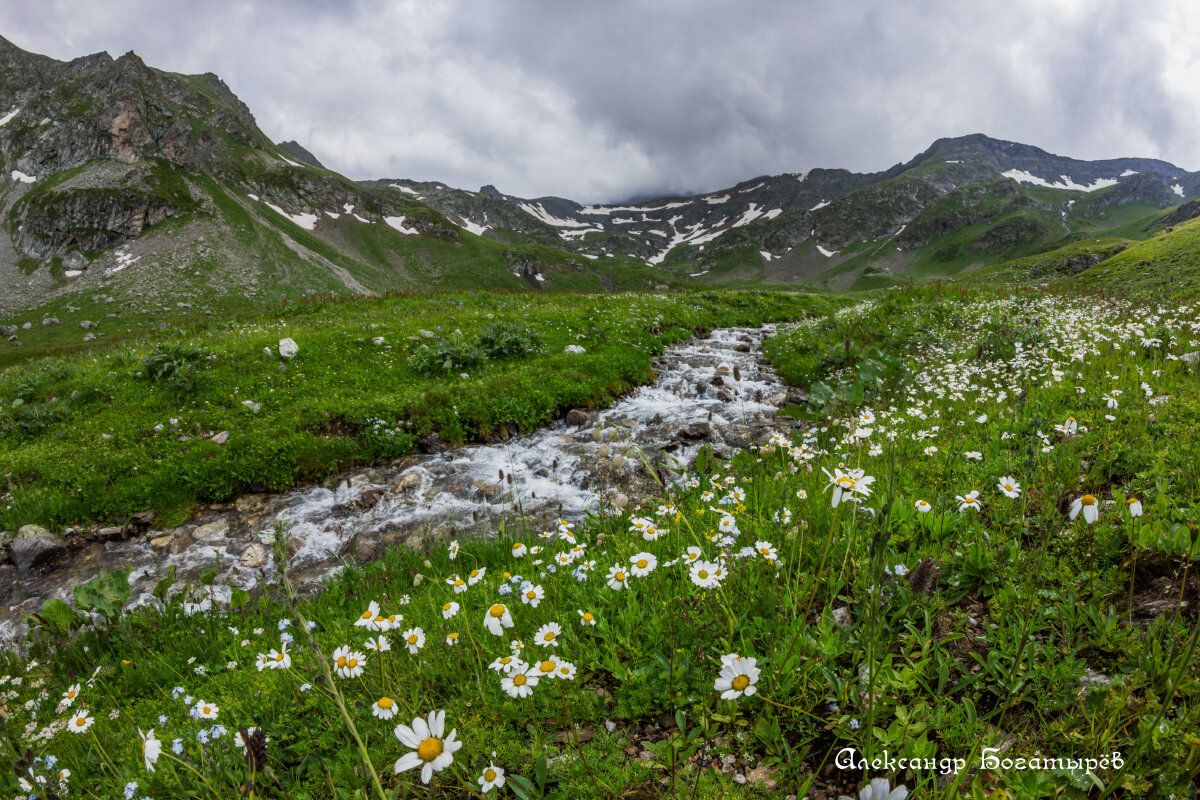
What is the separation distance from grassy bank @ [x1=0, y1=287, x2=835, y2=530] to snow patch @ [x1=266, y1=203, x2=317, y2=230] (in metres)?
156

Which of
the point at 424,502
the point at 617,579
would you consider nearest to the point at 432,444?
the point at 424,502

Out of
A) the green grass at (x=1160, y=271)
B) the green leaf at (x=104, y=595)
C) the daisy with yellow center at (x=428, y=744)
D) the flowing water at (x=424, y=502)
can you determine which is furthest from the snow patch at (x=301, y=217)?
the daisy with yellow center at (x=428, y=744)

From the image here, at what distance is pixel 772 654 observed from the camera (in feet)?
9.08

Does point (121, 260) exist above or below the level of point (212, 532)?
above

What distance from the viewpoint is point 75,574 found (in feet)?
23.6

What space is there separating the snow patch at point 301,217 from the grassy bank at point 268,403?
156311 mm

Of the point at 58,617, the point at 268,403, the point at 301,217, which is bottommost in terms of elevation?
the point at 58,617

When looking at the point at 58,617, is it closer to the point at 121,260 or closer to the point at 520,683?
the point at 520,683

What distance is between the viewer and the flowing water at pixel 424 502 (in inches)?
277

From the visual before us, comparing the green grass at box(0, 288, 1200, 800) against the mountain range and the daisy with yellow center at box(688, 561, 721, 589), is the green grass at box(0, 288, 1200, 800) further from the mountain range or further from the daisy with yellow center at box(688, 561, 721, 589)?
the mountain range

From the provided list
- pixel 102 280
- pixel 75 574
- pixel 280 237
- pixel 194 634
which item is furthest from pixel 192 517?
pixel 280 237

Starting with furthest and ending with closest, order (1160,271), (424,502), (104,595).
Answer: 1. (1160,271)
2. (424,502)
3. (104,595)

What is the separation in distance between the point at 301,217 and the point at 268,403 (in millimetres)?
169849

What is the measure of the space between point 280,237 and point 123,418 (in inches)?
5365
